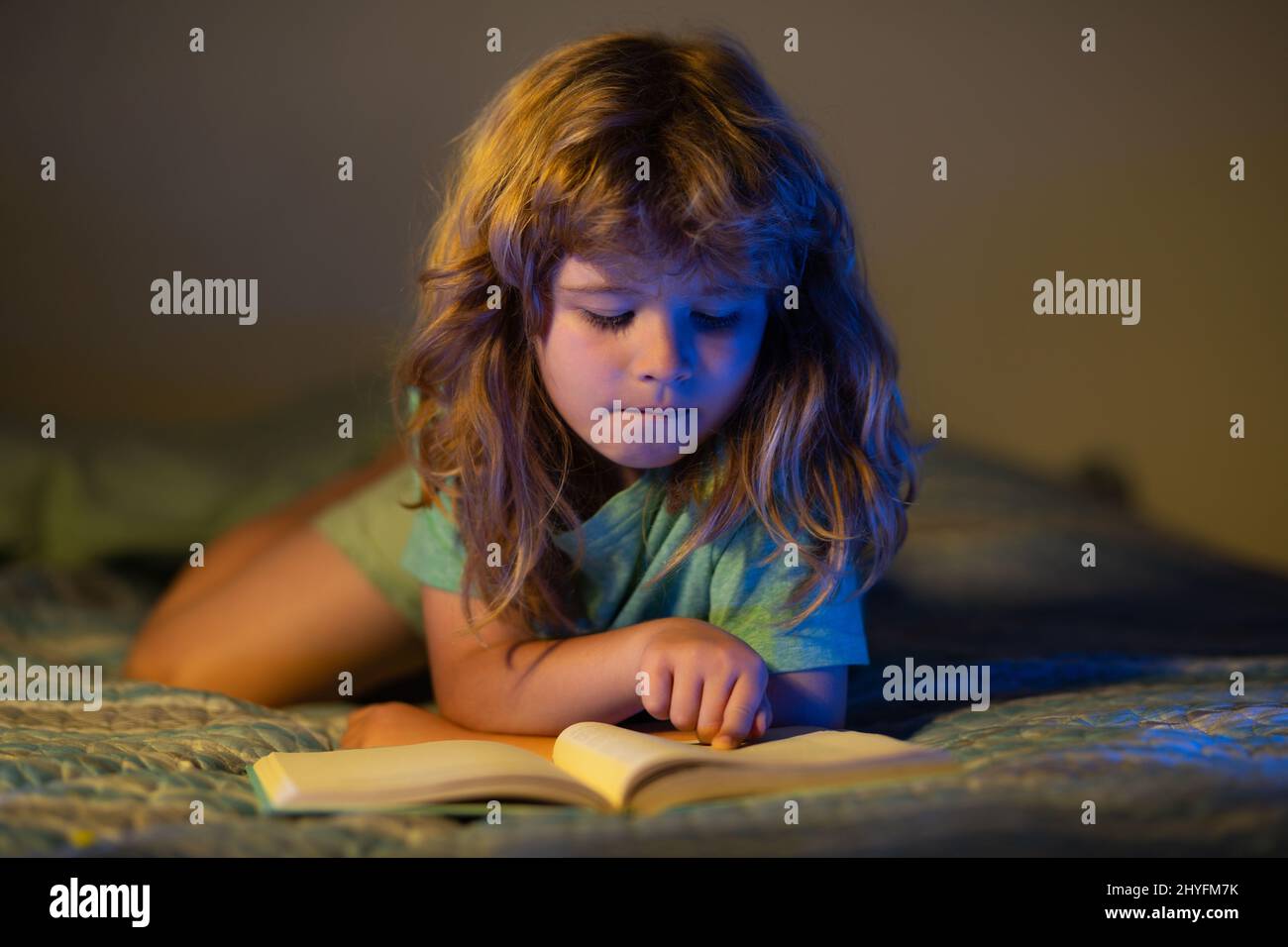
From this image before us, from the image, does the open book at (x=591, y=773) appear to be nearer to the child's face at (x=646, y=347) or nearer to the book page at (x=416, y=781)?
the book page at (x=416, y=781)

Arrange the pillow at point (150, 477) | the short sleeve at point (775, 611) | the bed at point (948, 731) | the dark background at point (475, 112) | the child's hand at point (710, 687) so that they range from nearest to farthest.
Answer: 1. the bed at point (948, 731)
2. the child's hand at point (710, 687)
3. the short sleeve at point (775, 611)
4. the pillow at point (150, 477)
5. the dark background at point (475, 112)

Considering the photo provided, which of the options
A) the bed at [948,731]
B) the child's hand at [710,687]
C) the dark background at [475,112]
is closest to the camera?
the bed at [948,731]

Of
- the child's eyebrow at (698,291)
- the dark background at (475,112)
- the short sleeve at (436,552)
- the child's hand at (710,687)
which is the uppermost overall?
the dark background at (475,112)

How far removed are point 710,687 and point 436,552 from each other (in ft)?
1.07

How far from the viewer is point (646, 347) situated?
2.94 ft

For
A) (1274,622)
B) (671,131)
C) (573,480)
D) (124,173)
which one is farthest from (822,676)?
(124,173)

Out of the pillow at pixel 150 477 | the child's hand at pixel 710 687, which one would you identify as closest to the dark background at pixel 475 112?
the pillow at pixel 150 477

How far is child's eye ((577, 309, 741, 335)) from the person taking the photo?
35.8 inches

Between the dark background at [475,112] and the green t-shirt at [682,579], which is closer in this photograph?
the green t-shirt at [682,579]

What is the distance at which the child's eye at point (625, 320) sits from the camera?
91cm

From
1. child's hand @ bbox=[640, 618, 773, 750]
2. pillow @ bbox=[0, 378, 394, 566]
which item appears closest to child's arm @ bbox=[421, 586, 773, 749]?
child's hand @ bbox=[640, 618, 773, 750]

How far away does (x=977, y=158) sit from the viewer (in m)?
2.34
